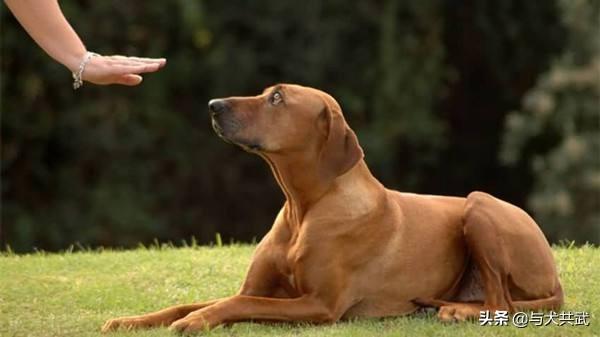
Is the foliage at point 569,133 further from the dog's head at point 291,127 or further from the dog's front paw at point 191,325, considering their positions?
the dog's front paw at point 191,325

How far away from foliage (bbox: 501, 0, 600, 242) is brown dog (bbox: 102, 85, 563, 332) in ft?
43.1

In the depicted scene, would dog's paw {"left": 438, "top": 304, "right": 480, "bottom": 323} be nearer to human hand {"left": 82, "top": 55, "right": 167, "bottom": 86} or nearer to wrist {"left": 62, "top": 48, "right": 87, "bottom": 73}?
human hand {"left": 82, "top": 55, "right": 167, "bottom": 86}

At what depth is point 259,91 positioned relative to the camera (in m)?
23.0

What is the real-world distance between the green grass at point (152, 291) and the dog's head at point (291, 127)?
0.89 m

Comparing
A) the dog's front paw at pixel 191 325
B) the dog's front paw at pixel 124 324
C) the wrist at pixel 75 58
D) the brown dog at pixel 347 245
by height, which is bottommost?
the dog's front paw at pixel 124 324

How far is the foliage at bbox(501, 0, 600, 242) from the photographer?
21094mm

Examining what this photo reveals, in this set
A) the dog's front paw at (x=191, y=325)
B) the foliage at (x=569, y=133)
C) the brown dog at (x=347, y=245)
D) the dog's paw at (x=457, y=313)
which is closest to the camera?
the dog's front paw at (x=191, y=325)

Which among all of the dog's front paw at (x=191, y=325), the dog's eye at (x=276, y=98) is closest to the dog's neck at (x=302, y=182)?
the dog's eye at (x=276, y=98)

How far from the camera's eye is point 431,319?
7426 mm

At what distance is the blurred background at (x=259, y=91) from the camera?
21.4 meters

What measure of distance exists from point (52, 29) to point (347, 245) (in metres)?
1.90

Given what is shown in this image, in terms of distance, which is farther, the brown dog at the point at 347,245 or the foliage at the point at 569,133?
the foliage at the point at 569,133

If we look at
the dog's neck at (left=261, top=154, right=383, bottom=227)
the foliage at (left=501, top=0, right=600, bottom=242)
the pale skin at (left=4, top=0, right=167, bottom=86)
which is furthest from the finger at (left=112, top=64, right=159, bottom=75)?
the foliage at (left=501, top=0, right=600, bottom=242)

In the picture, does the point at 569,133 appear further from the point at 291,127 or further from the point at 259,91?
the point at 291,127
